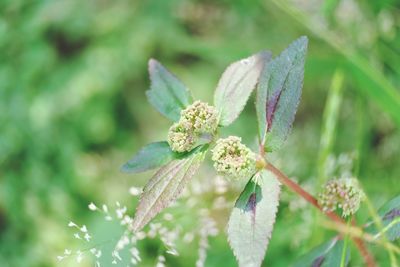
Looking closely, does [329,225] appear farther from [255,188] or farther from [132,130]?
[132,130]

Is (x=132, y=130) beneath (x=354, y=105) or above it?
above

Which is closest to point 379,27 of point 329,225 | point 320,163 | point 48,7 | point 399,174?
point 399,174

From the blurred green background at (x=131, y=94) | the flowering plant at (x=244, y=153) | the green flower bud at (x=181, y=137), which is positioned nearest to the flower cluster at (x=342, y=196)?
the flowering plant at (x=244, y=153)

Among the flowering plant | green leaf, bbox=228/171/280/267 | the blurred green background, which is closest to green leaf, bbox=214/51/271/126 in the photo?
the flowering plant

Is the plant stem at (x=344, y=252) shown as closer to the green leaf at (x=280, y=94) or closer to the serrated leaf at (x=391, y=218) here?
the serrated leaf at (x=391, y=218)

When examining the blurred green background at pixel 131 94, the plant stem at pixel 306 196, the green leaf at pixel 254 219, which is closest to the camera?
the green leaf at pixel 254 219

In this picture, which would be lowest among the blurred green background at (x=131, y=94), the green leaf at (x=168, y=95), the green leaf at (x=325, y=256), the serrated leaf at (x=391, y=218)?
the serrated leaf at (x=391, y=218)

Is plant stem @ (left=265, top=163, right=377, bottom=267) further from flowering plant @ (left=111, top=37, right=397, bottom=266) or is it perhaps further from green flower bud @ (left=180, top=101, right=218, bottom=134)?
green flower bud @ (left=180, top=101, right=218, bottom=134)

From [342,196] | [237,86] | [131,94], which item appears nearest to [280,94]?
[237,86]
